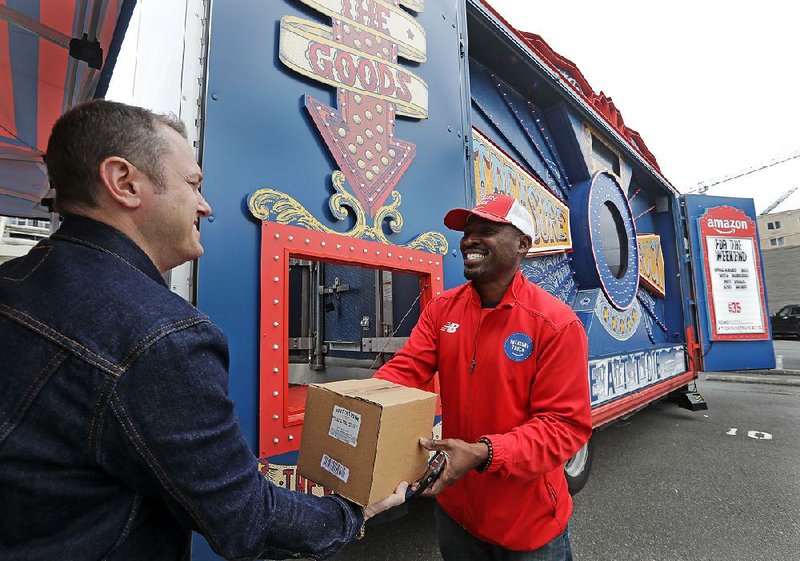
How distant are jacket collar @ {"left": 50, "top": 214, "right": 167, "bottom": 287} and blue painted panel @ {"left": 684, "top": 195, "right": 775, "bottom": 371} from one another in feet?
25.3

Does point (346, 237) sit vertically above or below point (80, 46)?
below

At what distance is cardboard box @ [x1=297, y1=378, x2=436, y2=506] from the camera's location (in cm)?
104

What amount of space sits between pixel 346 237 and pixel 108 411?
1.50 metres

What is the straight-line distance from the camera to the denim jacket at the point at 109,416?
636 mm

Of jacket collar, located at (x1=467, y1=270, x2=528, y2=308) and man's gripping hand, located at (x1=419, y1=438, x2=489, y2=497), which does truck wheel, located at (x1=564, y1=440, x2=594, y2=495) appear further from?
man's gripping hand, located at (x1=419, y1=438, x2=489, y2=497)

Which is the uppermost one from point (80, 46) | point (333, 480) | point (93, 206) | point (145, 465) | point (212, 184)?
point (80, 46)

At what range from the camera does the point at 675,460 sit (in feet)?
14.4

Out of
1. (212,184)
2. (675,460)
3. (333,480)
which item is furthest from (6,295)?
(675,460)

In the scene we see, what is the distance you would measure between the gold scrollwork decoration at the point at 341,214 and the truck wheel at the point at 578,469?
88.0 inches

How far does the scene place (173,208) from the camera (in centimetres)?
90

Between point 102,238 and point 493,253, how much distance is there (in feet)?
4.13

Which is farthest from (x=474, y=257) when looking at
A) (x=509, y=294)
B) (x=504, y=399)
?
(x=504, y=399)

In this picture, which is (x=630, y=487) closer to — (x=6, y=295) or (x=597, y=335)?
(x=597, y=335)

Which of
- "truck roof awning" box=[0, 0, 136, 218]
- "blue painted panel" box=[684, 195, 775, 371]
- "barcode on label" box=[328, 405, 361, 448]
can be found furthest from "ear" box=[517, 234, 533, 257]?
"blue painted panel" box=[684, 195, 775, 371]
